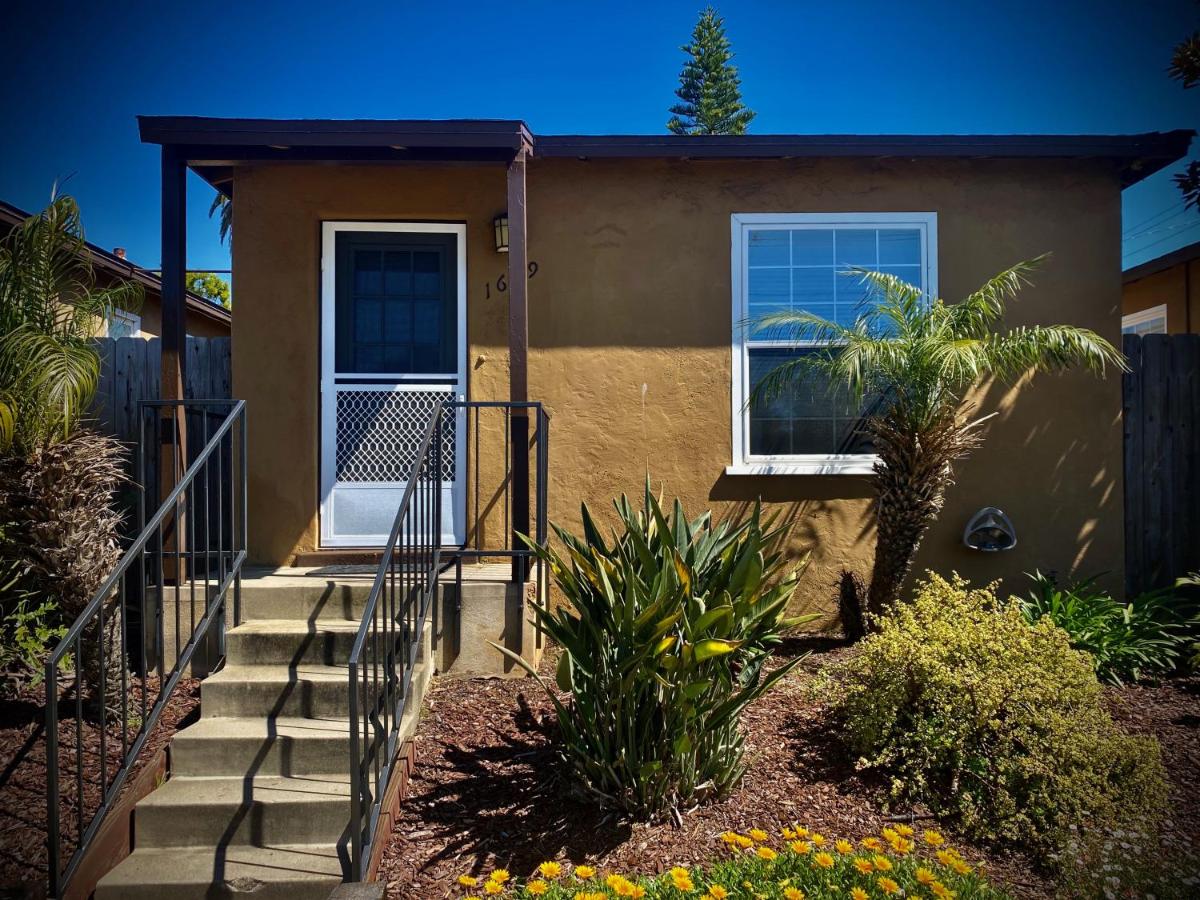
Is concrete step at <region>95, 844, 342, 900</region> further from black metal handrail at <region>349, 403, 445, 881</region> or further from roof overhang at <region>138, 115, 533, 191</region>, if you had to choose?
roof overhang at <region>138, 115, 533, 191</region>

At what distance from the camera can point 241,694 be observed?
3912mm

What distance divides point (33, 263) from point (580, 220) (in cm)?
339

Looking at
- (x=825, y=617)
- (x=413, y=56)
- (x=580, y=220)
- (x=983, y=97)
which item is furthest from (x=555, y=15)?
(x=825, y=617)

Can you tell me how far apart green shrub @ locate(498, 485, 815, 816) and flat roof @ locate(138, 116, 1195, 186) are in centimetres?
286

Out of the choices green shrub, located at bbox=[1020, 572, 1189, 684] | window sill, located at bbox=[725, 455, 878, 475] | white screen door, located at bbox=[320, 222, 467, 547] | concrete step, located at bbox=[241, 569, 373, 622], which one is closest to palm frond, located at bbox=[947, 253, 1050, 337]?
window sill, located at bbox=[725, 455, 878, 475]

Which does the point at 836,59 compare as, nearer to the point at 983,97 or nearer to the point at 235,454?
the point at 983,97

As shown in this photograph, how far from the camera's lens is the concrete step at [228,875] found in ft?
10.2

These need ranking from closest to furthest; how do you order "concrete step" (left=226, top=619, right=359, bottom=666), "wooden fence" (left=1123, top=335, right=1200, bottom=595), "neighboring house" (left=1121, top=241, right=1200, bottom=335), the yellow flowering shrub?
1. the yellow flowering shrub
2. "concrete step" (left=226, top=619, right=359, bottom=666)
3. "wooden fence" (left=1123, top=335, right=1200, bottom=595)
4. "neighboring house" (left=1121, top=241, right=1200, bottom=335)

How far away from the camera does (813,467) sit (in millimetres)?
5934

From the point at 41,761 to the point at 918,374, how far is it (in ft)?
17.2

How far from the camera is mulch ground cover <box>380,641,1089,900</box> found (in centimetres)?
313

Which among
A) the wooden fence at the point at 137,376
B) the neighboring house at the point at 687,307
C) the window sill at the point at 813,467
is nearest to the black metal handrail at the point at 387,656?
the neighboring house at the point at 687,307

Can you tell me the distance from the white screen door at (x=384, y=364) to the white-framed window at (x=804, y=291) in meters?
2.09

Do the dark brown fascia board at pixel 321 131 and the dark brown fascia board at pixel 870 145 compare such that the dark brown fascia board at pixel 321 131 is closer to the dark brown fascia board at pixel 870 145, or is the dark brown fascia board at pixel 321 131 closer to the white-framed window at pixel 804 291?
the dark brown fascia board at pixel 870 145
